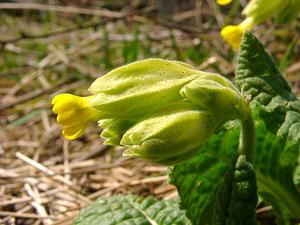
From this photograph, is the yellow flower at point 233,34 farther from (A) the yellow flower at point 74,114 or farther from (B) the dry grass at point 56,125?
(A) the yellow flower at point 74,114

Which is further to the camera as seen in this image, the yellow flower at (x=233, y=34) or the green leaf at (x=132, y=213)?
the yellow flower at (x=233, y=34)

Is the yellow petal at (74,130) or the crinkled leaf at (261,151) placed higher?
the yellow petal at (74,130)

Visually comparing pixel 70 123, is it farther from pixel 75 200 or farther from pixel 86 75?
pixel 86 75

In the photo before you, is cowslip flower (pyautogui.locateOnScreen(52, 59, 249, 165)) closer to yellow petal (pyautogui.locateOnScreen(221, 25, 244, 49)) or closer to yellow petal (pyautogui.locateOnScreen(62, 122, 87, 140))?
yellow petal (pyautogui.locateOnScreen(62, 122, 87, 140))

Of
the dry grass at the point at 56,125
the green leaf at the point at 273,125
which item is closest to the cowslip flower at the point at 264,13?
the green leaf at the point at 273,125


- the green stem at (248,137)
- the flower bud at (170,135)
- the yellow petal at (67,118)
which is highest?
the yellow petal at (67,118)

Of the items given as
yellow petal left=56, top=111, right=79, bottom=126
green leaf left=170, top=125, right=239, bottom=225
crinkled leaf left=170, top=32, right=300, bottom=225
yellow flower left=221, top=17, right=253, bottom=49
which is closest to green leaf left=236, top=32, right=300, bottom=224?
crinkled leaf left=170, top=32, right=300, bottom=225

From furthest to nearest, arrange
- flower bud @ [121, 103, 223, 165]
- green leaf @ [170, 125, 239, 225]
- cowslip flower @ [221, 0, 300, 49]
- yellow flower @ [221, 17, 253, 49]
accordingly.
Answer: yellow flower @ [221, 17, 253, 49] < cowslip flower @ [221, 0, 300, 49] < green leaf @ [170, 125, 239, 225] < flower bud @ [121, 103, 223, 165]
